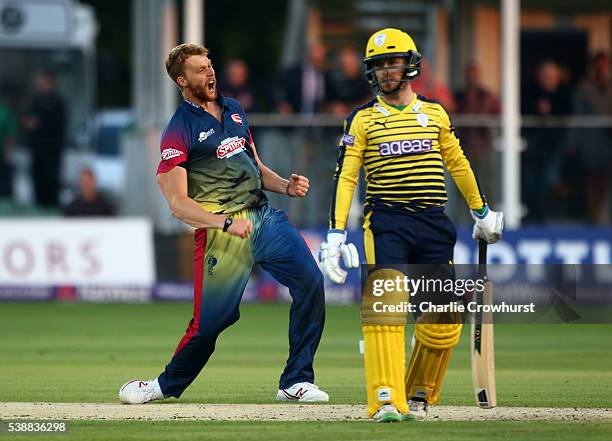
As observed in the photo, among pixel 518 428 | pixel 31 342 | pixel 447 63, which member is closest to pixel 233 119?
pixel 518 428

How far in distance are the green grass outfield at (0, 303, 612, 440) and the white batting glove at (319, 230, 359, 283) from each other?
0.85 m

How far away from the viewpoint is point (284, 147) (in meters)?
A: 20.2

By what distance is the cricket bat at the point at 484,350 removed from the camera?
30.3ft

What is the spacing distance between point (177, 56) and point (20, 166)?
18768mm

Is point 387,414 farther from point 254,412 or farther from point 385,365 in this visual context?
point 254,412

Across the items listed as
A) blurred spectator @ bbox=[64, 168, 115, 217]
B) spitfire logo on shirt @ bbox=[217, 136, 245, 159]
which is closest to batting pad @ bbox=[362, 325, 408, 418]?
spitfire logo on shirt @ bbox=[217, 136, 245, 159]

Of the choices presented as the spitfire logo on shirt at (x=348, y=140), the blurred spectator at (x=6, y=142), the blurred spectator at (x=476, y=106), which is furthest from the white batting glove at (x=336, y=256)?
the blurred spectator at (x=6, y=142)

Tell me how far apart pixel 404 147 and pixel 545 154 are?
1194cm

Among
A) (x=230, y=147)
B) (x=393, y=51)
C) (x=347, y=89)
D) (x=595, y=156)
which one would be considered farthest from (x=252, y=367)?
(x=595, y=156)

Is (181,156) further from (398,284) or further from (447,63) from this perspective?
(447,63)

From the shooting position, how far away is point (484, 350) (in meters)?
9.23

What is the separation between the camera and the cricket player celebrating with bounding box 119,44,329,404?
9.81 meters

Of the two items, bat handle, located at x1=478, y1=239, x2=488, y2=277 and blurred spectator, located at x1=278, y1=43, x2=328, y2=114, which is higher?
blurred spectator, located at x1=278, y1=43, x2=328, y2=114

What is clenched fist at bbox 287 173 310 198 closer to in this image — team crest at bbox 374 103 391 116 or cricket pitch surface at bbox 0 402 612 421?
team crest at bbox 374 103 391 116
